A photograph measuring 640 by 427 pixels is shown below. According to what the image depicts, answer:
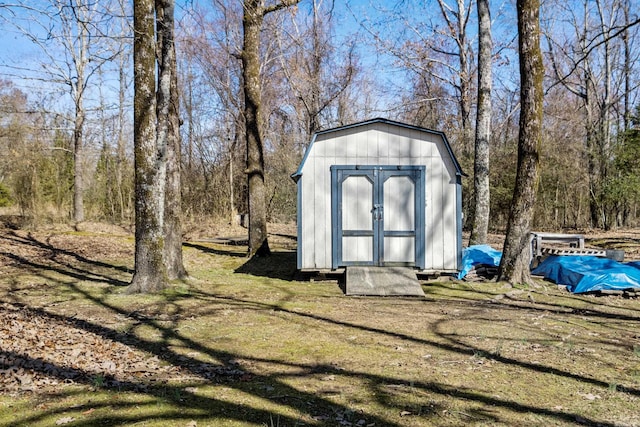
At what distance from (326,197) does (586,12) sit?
23.1 m

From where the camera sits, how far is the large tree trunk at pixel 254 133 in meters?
13.4

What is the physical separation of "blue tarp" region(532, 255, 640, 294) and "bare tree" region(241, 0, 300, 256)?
703cm

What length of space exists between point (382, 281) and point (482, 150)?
5103mm

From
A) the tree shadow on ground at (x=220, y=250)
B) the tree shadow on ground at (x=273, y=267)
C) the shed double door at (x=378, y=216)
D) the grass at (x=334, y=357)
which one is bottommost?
the grass at (x=334, y=357)

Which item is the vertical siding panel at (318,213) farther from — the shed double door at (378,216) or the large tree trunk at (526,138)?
the large tree trunk at (526,138)

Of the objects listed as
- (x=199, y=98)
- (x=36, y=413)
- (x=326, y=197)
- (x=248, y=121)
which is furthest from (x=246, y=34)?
(x=199, y=98)

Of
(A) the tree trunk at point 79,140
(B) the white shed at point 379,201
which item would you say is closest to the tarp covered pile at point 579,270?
(B) the white shed at point 379,201

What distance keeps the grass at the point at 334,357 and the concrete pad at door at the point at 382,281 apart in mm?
395

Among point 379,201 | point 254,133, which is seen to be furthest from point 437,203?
point 254,133

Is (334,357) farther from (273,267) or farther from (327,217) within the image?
(273,267)

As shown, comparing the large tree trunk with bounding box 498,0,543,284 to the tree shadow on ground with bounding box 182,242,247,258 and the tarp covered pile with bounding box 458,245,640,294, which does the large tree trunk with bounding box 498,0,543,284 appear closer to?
the tarp covered pile with bounding box 458,245,640,294

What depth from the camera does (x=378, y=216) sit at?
32.9 feet

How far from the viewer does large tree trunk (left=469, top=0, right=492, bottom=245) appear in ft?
41.2

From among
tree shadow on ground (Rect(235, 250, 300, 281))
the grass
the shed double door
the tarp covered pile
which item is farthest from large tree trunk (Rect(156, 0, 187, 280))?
the tarp covered pile
